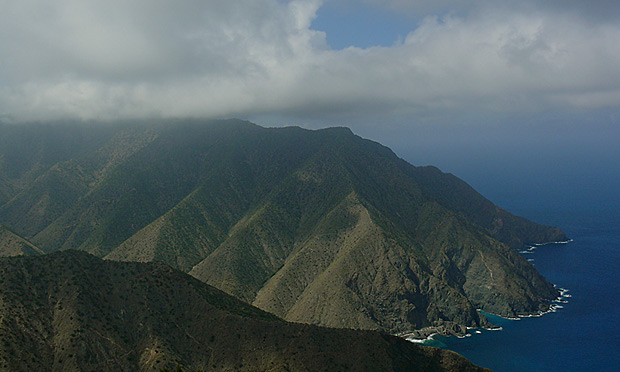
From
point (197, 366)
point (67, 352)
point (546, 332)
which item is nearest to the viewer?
point (67, 352)

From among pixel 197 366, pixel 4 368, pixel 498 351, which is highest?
pixel 4 368

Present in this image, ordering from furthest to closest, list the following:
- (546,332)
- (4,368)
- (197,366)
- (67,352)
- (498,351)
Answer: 1. (546,332)
2. (498,351)
3. (197,366)
4. (67,352)
5. (4,368)

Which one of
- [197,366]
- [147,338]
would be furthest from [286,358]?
[147,338]

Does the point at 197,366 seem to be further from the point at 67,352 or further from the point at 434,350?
the point at 434,350

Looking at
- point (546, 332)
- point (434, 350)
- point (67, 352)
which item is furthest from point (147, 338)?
point (546, 332)

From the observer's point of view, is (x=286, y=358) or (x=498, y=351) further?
(x=498, y=351)

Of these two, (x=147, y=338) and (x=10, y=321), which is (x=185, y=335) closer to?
(x=147, y=338)

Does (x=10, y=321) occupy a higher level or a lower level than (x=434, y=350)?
higher
